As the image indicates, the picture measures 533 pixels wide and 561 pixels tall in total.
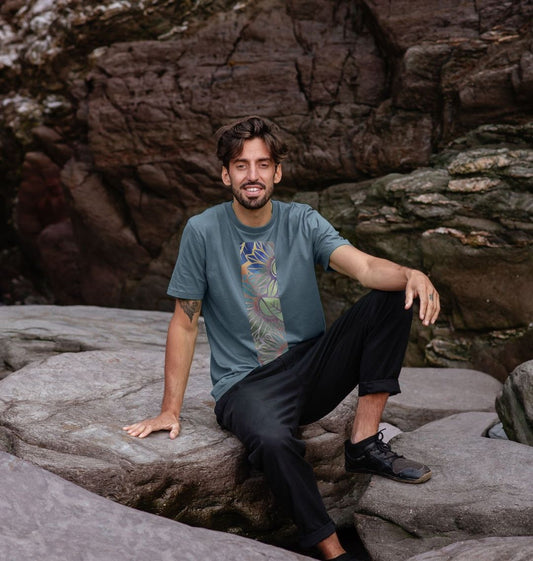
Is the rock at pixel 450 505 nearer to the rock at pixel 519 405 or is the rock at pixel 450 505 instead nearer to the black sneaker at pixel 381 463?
the black sneaker at pixel 381 463

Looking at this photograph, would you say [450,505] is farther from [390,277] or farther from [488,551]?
[390,277]

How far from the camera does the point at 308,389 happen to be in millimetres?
3080

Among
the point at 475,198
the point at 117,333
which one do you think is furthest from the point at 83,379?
the point at 475,198

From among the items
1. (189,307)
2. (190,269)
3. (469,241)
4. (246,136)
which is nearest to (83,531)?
(189,307)

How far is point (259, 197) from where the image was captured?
314cm

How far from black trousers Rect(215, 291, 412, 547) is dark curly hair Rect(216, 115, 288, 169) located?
2.53 ft

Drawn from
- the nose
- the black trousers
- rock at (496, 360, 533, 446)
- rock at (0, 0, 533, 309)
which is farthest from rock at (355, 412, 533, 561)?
rock at (0, 0, 533, 309)

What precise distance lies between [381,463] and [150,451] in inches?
38.1

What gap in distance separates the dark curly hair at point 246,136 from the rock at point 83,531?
4.94ft

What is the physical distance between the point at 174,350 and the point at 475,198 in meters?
3.13

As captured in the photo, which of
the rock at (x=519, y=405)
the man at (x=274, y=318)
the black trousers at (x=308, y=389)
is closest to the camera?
the black trousers at (x=308, y=389)

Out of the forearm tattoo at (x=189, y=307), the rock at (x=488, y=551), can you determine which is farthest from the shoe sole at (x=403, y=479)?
the forearm tattoo at (x=189, y=307)

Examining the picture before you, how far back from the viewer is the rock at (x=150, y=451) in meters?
2.86

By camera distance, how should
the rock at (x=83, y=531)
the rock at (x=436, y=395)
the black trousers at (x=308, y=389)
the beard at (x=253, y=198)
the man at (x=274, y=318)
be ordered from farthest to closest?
the rock at (x=436, y=395) < the beard at (x=253, y=198) < the man at (x=274, y=318) < the black trousers at (x=308, y=389) < the rock at (x=83, y=531)
